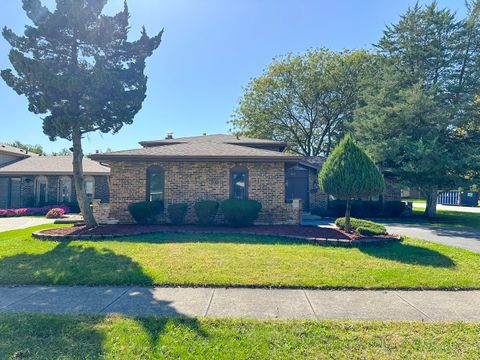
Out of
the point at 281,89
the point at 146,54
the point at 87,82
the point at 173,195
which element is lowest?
the point at 173,195

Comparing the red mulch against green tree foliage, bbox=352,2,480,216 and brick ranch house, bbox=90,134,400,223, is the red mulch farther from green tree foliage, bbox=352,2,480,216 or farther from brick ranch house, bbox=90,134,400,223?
green tree foliage, bbox=352,2,480,216

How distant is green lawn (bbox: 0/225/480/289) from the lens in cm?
558

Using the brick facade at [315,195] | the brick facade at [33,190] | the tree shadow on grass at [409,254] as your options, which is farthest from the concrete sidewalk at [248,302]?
the brick facade at [33,190]

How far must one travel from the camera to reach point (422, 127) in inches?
670

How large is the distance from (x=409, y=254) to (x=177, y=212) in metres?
8.16

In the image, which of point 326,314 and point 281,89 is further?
point 281,89

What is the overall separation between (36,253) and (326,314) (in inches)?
291

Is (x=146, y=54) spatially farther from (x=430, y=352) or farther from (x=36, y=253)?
(x=430, y=352)

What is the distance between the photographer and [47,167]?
69.4ft

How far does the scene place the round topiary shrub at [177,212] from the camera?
465 inches

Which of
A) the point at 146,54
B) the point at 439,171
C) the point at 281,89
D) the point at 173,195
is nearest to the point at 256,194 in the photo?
the point at 173,195

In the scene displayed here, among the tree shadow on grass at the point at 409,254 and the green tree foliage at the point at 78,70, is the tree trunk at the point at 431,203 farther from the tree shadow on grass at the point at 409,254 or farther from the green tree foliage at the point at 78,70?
the green tree foliage at the point at 78,70

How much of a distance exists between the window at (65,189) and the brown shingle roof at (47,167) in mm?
739

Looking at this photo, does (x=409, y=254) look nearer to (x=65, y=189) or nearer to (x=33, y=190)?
(x=65, y=189)
